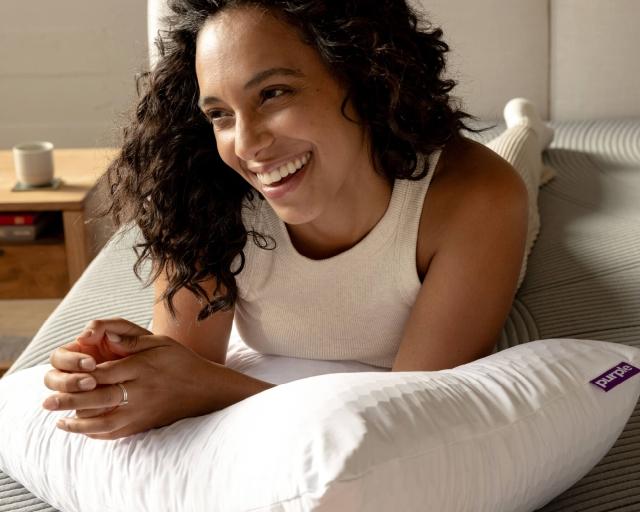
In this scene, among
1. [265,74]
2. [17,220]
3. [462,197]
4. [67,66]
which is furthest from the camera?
[67,66]

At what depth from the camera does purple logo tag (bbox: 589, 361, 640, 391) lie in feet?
3.10

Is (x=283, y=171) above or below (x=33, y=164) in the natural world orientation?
above

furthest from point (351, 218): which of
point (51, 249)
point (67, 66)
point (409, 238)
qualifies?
point (67, 66)

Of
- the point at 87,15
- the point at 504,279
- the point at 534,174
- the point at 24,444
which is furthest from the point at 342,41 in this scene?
the point at 87,15

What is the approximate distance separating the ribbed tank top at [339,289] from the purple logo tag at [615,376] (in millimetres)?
325

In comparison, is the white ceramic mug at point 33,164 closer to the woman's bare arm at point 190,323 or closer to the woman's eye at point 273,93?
the woman's bare arm at point 190,323

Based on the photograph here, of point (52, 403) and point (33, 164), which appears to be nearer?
point (52, 403)

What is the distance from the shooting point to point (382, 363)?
133 cm

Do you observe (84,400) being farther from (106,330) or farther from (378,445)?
(378,445)

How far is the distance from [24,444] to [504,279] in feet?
1.92

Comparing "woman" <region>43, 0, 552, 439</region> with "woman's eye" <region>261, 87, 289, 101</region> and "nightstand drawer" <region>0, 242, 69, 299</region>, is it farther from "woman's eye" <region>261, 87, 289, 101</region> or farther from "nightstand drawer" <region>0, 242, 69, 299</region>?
"nightstand drawer" <region>0, 242, 69, 299</region>

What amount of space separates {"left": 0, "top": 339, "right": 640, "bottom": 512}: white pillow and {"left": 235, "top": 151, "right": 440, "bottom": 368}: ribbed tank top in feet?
0.96

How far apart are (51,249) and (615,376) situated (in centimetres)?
152

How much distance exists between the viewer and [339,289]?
1.28 m
